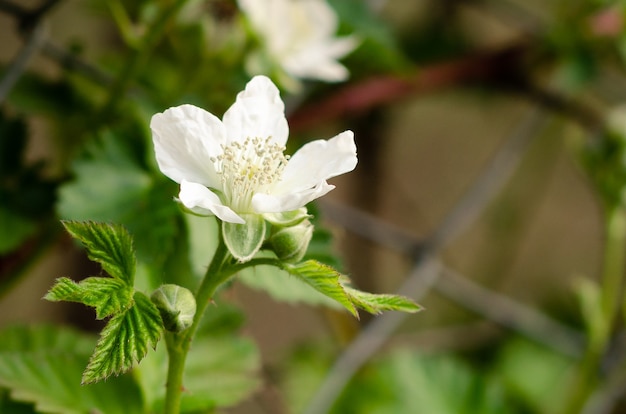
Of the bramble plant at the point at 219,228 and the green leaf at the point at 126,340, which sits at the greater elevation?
the bramble plant at the point at 219,228

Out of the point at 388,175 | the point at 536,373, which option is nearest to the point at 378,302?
the point at 536,373

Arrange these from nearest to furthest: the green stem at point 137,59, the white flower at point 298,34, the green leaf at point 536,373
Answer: the green stem at point 137,59 → the white flower at point 298,34 → the green leaf at point 536,373

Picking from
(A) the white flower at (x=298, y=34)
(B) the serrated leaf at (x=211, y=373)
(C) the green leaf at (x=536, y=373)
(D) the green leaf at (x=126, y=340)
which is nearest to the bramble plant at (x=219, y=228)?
(D) the green leaf at (x=126, y=340)

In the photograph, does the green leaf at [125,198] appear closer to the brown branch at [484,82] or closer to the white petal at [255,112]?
the white petal at [255,112]

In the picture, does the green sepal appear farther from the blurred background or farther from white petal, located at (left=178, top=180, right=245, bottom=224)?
the blurred background

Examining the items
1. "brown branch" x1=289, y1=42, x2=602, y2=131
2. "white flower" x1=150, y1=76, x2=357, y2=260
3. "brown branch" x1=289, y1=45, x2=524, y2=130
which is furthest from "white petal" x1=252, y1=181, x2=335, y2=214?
"brown branch" x1=289, y1=42, x2=602, y2=131

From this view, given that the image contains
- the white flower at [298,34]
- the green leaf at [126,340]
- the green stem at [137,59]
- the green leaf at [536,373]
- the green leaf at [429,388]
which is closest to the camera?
the green leaf at [126,340]
